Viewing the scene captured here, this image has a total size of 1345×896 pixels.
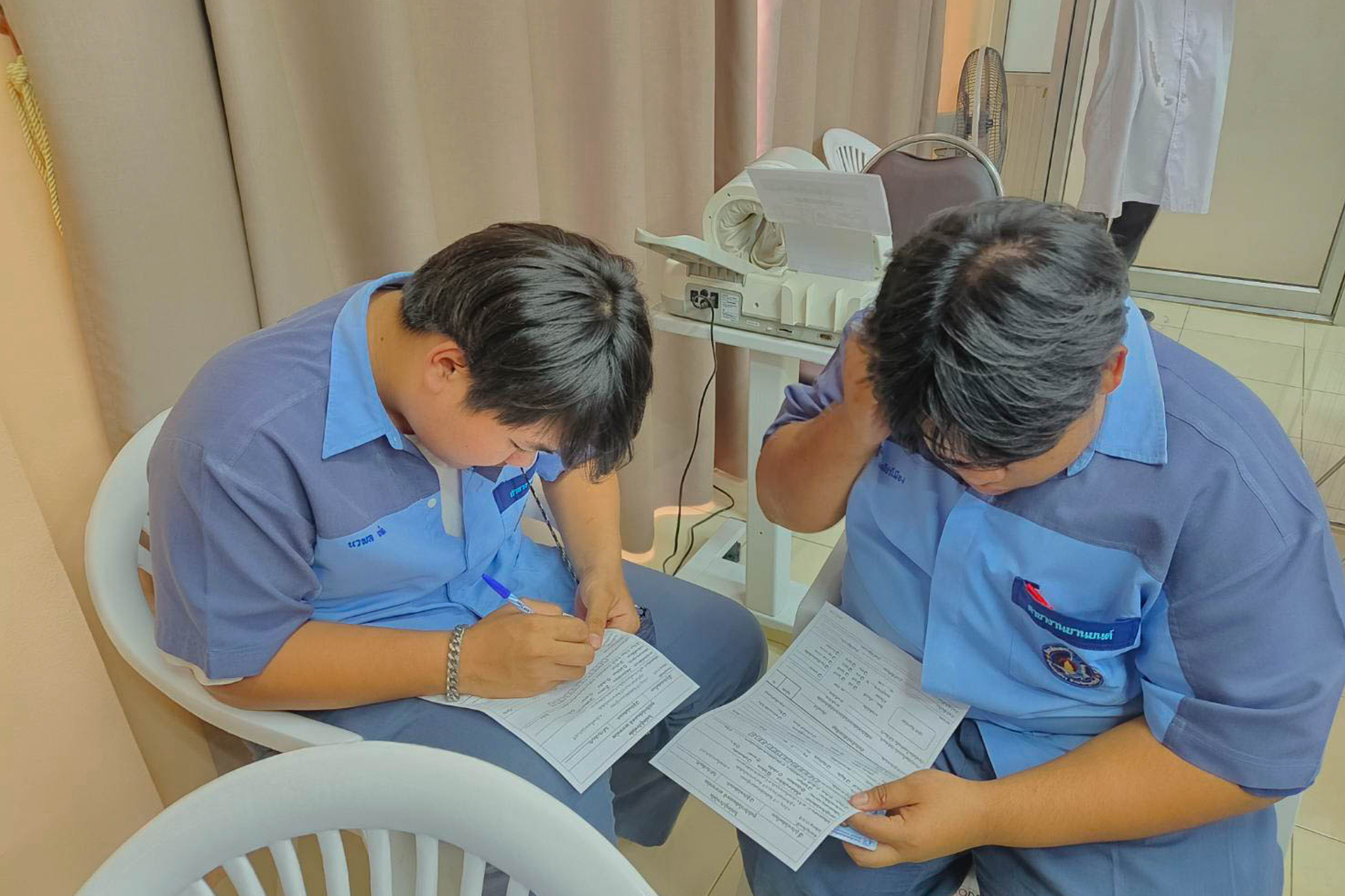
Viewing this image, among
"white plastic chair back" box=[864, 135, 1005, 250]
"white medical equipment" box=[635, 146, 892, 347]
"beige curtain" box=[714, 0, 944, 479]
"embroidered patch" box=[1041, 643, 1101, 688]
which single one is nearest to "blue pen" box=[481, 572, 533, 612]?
"embroidered patch" box=[1041, 643, 1101, 688]

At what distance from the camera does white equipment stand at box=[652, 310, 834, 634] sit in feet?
5.67

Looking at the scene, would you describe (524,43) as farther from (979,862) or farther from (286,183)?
(979,862)

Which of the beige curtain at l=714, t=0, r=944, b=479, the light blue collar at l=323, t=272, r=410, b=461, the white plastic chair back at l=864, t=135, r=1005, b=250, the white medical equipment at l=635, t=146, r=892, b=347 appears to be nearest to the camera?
the light blue collar at l=323, t=272, r=410, b=461

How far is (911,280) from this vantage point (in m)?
0.74

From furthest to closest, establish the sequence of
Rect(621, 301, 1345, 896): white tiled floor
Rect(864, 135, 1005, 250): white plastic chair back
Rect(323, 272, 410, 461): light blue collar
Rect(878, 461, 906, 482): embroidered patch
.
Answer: Rect(864, 135, 1005, 250): white plastic chair back → Rect(621, 301, 1345, 896): white tiled floor → Rect(878, 461, 906, 482): embroidered patch → Rect(323, 272, 410, 461): light blue collar

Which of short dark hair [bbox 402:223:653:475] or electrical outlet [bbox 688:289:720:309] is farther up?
short dark hair [bbox 402:223:653:475]

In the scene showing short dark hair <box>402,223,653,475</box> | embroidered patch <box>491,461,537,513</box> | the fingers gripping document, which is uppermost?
short dark hair <box>402,223,653,475</box>

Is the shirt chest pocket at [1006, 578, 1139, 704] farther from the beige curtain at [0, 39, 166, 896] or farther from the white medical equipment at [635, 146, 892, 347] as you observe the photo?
the beige curtain at [0, 39, 166, 896]

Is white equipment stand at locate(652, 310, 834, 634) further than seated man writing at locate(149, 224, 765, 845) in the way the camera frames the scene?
Yes

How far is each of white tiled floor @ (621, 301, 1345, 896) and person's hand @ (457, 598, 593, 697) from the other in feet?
2.24

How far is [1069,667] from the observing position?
3.01ft

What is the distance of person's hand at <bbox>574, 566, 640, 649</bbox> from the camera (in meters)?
1.16

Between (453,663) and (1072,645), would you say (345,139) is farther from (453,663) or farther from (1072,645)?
(1072,645)

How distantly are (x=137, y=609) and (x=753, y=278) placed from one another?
114 centimetres
